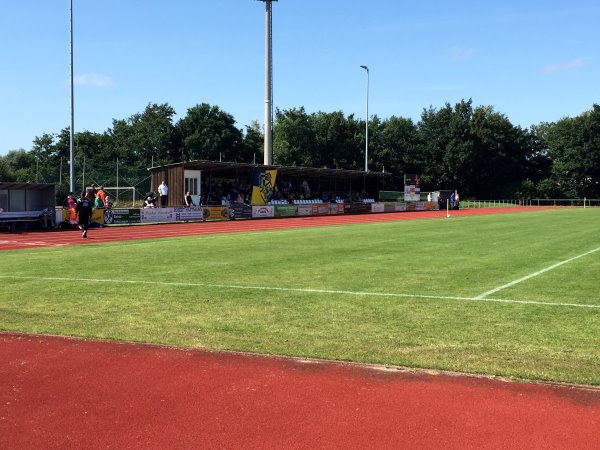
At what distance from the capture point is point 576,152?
301 ft

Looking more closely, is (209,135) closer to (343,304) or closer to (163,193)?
(163,193)

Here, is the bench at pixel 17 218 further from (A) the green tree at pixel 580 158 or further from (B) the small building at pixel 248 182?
(A) the green tree at pixel 580 158

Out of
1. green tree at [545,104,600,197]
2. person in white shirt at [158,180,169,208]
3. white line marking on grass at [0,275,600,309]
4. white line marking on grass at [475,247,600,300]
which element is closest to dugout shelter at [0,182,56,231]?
person in white shirt at [158,180,169,208]

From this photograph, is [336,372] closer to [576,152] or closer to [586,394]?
[586,394]

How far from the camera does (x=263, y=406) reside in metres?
5.00

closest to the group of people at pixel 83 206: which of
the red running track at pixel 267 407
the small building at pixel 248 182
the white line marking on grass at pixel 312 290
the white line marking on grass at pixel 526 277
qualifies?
the small building at pixel 248 182

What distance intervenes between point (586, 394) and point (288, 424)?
2573 millimetres

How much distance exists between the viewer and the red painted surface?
14.2 ft

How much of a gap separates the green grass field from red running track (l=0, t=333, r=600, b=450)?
52 cm

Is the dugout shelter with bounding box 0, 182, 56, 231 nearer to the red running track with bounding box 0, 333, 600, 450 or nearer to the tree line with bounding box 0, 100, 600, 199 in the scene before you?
the red running track with bounding box 0, 333, 600, 450

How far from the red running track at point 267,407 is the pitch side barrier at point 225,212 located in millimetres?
27047

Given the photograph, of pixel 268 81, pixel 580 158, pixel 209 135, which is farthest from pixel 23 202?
pixel 580 158

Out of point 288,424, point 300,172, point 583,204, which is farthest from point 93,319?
point 583,204

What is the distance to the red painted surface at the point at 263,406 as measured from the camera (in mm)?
4336
